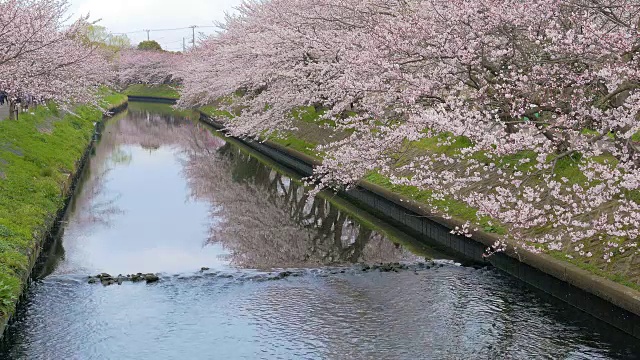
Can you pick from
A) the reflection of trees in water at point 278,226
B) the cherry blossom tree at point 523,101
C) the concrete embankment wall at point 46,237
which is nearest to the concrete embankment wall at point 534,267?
the cherry blossom tree at point 523,101

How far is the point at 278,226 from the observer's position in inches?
933

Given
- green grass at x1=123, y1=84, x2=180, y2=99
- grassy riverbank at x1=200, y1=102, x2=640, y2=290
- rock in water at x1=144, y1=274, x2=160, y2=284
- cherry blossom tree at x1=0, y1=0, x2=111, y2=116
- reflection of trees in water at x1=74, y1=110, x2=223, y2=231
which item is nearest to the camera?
grassy riverbank at x1=200, y1=102, x2=640, y2=290

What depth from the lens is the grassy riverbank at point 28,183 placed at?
14.6 m

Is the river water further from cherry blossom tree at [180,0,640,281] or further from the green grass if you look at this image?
the green grass

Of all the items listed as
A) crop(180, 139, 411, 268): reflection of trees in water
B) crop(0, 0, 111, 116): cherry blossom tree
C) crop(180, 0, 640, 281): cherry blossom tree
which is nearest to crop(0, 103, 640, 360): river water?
crop(180, 139, 411, 268): reflection of trees in water

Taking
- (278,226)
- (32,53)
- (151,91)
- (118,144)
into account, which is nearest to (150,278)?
(278,226)

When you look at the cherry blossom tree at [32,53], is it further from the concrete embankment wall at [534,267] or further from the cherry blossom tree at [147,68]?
the cherry blossom tree at [147,68]

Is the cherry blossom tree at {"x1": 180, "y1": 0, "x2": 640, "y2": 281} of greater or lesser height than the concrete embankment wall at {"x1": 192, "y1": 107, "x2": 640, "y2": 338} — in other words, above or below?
above

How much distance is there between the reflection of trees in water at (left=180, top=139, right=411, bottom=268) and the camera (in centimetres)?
1955

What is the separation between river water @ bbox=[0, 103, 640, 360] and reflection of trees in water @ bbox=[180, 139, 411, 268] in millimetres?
89

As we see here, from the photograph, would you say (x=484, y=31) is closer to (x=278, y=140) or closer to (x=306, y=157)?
(x=306, y=157)

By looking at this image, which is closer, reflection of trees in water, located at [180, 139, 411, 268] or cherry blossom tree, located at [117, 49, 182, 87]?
reflection of trees in water, located at [180, 139, 411, 268]

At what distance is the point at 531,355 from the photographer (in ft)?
40.3

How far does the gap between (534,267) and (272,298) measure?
604cm
